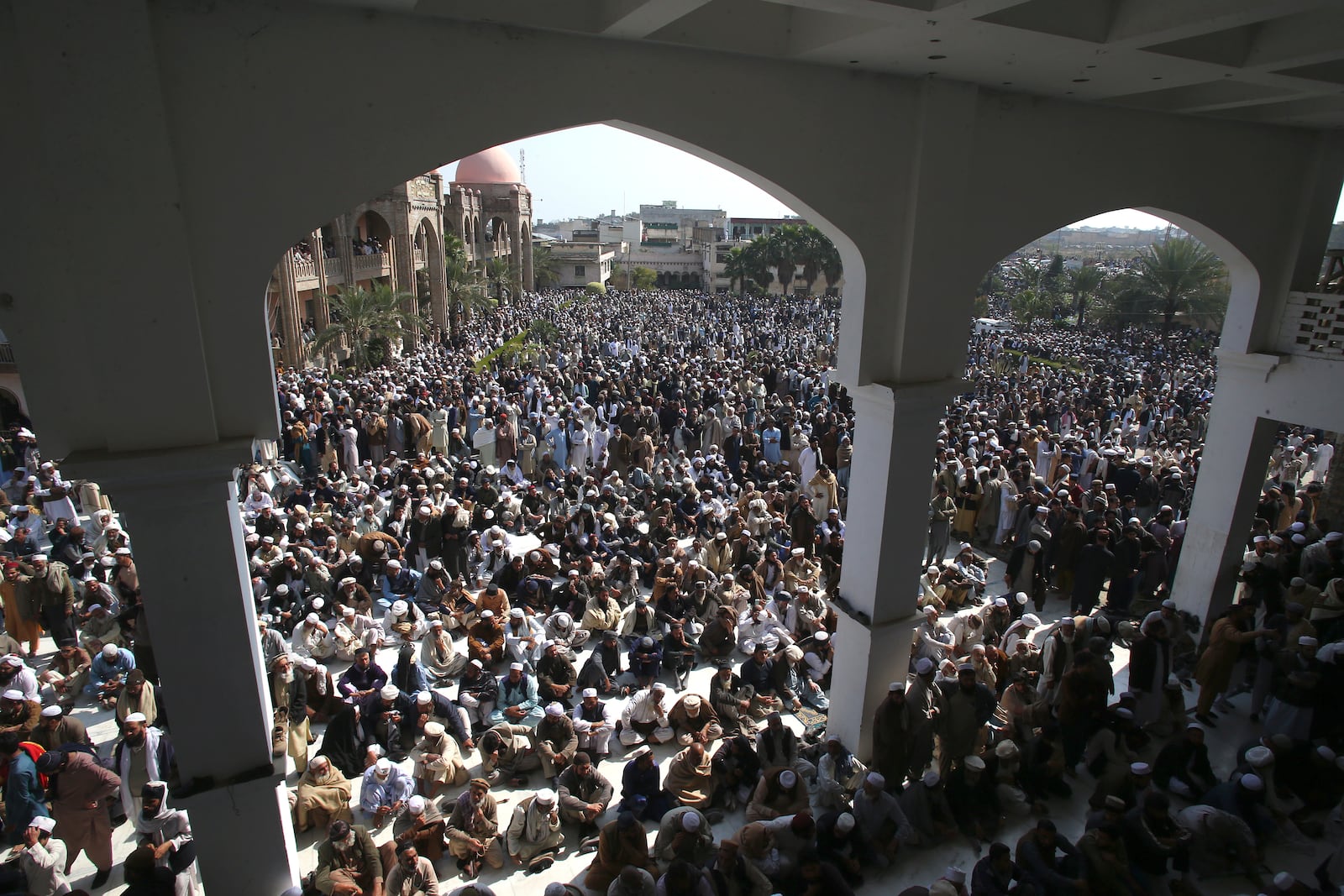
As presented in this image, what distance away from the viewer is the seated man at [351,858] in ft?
13.7

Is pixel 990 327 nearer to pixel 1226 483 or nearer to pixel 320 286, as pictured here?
pixel 320 286

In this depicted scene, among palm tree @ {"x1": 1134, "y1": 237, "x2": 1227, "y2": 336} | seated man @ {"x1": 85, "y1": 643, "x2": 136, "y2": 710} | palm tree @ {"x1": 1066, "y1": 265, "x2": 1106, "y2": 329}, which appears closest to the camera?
seated man @ {"x1": 85, "y1": 643, "x2": 136, "y2": 710}

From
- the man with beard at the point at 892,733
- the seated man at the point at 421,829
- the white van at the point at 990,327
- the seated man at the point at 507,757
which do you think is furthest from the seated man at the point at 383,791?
the white van at the point at 990,327

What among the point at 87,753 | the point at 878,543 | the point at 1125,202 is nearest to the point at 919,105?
the point at 1125,202

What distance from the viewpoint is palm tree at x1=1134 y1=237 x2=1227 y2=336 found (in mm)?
26875

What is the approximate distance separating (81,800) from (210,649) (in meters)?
1.95

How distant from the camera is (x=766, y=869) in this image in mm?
4246

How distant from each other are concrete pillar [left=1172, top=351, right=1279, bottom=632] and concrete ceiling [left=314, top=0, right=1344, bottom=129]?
2538 mm

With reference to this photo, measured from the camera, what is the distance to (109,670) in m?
6.02

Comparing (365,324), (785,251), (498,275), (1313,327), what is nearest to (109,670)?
(1313,327)

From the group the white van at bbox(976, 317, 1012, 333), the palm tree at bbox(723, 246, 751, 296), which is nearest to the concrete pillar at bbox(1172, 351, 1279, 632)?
the white van at bbox(976, 317, 1012, 333)

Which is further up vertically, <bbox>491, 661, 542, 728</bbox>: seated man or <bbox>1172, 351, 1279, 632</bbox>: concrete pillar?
<bbox>1172, 351, 1279, 632</bbox>: concrete pillar

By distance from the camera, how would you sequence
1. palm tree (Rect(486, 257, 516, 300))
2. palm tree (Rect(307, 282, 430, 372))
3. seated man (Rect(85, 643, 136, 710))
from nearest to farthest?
seated man (Rect(85, 643, 136, 710))
palm tree (Rect(307, 282, 430, 372))
palm tree (Rect(486, 257, 516, 300))

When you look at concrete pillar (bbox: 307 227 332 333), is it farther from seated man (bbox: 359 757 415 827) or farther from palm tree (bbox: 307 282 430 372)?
seated man (bbox: 359 757 415 827)
